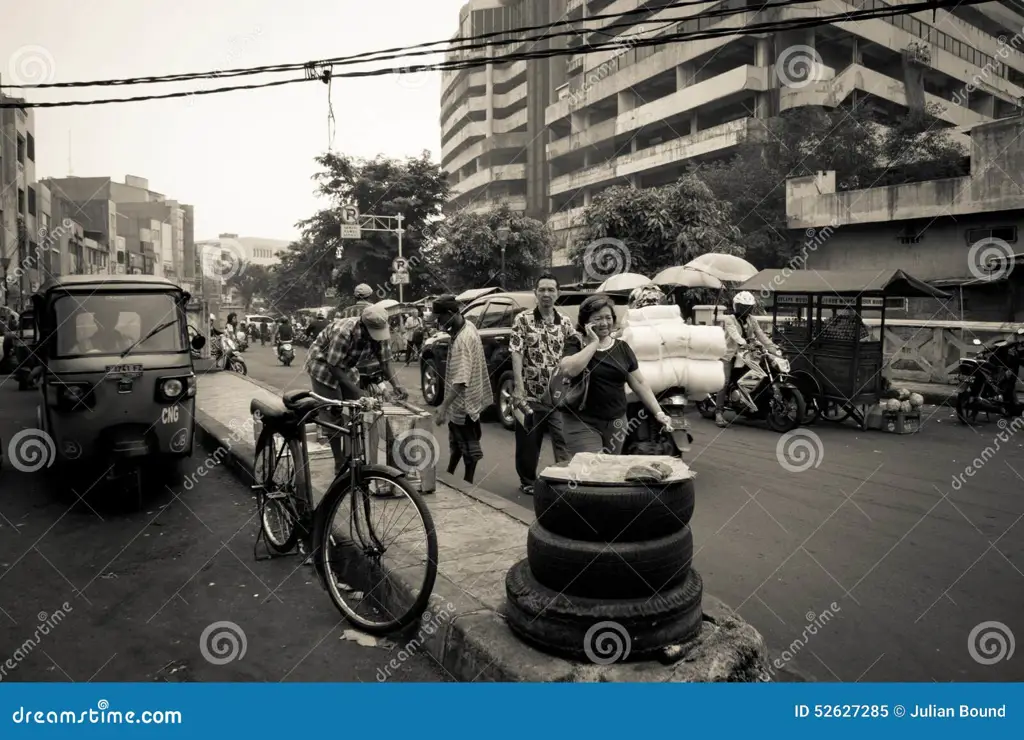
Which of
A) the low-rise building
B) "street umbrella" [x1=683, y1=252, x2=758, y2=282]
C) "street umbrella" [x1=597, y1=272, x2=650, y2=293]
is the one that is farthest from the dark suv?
the low-rise building

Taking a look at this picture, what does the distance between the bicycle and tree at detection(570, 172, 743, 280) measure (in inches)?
701

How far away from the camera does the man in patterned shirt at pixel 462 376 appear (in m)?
6.29

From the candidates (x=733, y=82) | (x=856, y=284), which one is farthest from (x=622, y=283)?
(x=733, y=82)

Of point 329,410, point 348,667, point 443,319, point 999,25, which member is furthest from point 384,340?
point 999,25

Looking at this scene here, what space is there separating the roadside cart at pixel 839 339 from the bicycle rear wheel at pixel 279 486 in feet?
23.5

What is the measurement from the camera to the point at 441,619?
3.54m

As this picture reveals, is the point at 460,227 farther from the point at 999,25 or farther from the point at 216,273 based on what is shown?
the point at 999,25

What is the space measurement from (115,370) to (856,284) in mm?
8129

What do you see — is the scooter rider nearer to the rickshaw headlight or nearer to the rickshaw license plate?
the rickshaw headlight

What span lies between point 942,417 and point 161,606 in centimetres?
1026

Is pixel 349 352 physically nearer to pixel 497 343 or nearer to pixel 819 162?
pixel 497 343

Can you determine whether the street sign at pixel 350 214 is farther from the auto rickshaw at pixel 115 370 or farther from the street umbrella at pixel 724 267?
the auto rickshaw at pixel 115 370

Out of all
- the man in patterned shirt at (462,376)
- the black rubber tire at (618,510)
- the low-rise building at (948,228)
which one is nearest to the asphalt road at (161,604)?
the black rubber tire at (618,510)

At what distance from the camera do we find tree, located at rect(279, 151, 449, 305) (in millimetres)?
32781
